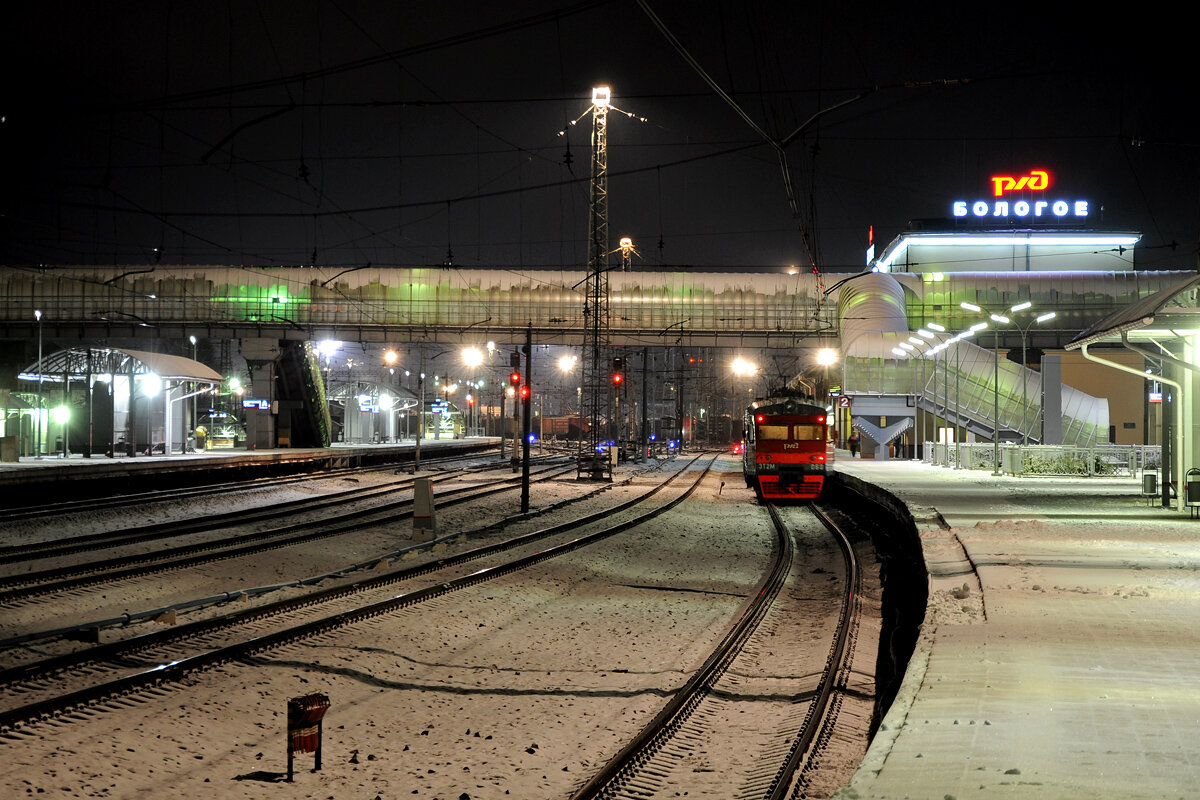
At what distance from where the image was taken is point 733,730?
8281 millimetres

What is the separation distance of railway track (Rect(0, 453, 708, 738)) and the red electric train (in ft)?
53.9

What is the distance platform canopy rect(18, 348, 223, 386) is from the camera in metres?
40.1

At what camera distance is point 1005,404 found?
2041 inches

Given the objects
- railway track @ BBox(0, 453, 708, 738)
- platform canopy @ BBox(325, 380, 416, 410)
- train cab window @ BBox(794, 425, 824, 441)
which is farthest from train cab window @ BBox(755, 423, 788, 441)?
platform canopy @ BBox(325, 380, 416, 410)

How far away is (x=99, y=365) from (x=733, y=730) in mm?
38607

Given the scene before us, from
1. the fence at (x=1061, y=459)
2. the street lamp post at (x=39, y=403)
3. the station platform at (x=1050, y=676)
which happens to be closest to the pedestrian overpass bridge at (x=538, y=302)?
the street lamp post at (x=39, y=403)

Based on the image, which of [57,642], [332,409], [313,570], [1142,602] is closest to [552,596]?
[313,570]

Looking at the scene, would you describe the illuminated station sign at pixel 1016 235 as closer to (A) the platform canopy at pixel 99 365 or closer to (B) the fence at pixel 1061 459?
(B) the fence at pixel 1061 459

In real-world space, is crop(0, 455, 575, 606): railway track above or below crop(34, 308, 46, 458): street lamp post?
below

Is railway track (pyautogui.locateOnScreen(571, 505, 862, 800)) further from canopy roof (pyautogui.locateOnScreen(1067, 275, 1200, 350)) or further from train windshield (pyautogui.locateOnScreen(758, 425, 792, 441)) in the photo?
train windshield (pyautogui.locateOnScreen(758, 425, 792, 441))

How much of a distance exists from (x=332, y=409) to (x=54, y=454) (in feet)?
84.4

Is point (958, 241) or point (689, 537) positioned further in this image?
point (958, 241)

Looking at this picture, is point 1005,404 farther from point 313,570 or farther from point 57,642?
point 57,642

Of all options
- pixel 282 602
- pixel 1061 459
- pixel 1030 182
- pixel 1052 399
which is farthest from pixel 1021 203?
pixel 282 602
